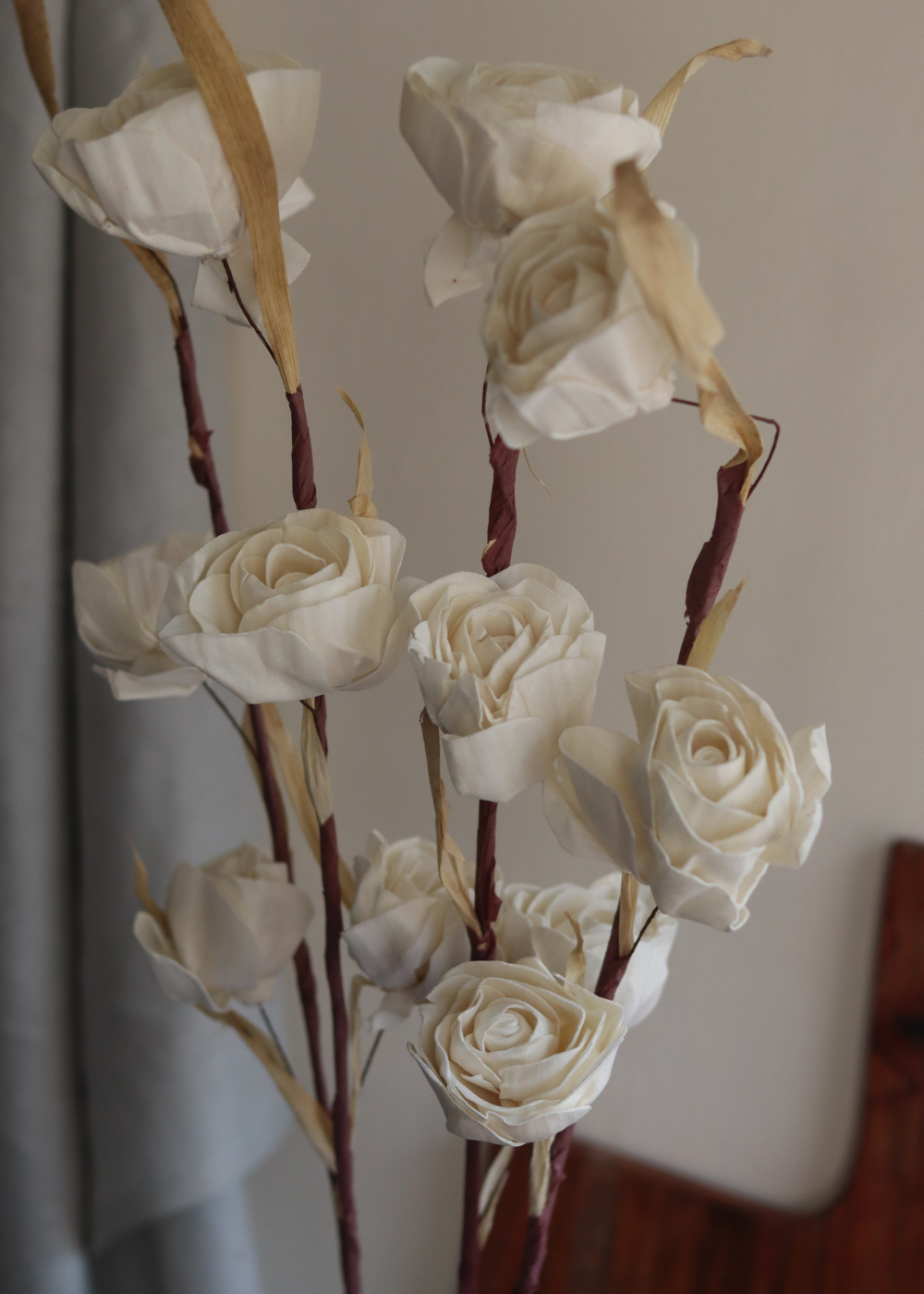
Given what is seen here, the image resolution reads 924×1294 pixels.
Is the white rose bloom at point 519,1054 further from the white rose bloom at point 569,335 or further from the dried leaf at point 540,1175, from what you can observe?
the white rose bloom at point 569,335

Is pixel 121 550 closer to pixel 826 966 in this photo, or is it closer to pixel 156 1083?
pixel 156 1083

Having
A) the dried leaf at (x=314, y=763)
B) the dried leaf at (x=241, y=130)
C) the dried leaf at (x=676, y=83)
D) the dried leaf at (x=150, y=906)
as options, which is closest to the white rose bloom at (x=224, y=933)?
the dried leaf at (x=150, y=906)

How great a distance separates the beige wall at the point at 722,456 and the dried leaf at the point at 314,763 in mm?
316

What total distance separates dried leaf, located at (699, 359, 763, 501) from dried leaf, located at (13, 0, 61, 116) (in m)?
0.36

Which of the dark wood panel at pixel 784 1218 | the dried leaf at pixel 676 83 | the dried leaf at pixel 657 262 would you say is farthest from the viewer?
the dark wood panel at pixel 784 1218

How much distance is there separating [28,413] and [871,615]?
25.5 inches

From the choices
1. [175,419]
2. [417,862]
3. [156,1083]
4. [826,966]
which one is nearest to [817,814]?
[417,862]

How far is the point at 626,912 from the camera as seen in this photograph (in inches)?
16.3

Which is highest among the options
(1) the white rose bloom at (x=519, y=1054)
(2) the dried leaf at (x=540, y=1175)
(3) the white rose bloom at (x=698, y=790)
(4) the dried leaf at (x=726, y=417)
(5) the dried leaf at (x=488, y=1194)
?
(4) the dried leaf at (x=726, y=417)

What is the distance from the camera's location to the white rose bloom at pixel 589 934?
47 cm

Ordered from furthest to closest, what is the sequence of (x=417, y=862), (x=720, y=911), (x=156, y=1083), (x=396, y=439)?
1. (x=156, y=1083)
2. (x=396, y=439)
3. (x=417, y=862)
4. (x=720, y=911)

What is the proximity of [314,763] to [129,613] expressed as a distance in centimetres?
17

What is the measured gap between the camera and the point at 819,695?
67 cm

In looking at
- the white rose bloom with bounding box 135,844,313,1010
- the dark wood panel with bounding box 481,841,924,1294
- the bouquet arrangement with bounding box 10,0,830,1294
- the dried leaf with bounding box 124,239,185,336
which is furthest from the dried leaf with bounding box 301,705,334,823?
the dark wood panel with bounding box 481,841,924,1294
